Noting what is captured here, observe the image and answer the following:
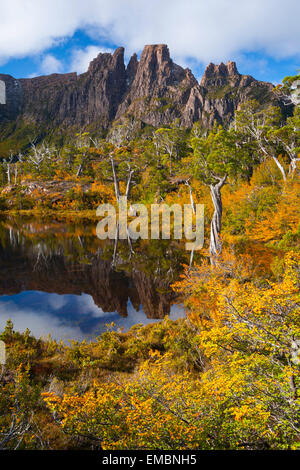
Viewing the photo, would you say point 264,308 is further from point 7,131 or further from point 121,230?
point 7,131

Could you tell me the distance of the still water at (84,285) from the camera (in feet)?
32.7

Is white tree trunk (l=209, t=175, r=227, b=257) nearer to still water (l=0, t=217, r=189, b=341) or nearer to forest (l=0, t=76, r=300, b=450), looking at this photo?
forest (l=0, t=76, r=300, b=450)

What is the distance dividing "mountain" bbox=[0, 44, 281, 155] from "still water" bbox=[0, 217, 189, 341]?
127510 millimetres

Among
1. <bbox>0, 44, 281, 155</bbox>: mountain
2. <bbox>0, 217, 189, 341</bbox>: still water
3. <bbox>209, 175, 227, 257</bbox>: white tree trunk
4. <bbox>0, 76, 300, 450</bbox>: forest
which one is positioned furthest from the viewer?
<bbox>0, 44, 281, 155</bbox>: mountain

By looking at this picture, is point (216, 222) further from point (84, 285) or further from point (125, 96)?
point (125, 96)

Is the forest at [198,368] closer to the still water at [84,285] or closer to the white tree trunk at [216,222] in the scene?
the white tree trunk at [216,222]

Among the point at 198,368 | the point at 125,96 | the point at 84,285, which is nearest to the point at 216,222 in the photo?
the point at 84,285

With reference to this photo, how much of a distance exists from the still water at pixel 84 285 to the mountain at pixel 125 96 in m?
128

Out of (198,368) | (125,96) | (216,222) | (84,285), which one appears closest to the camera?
(198,368)

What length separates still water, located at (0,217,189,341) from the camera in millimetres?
9979

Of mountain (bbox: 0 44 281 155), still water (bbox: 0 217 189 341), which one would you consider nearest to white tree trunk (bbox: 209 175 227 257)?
still water (bbox: 0 217 189 341)

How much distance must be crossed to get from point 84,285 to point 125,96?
616 ft

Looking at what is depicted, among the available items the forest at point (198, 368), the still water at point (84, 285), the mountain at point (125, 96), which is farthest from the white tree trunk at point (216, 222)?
the mountain at point (125, 96)

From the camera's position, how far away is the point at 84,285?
528 inches
